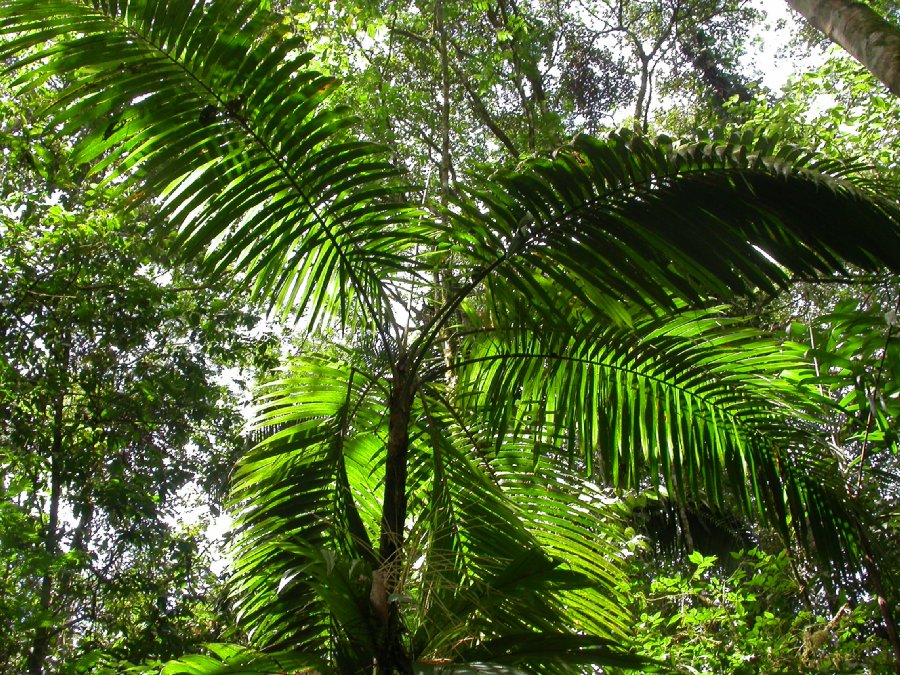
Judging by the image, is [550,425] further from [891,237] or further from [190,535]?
[190,535]

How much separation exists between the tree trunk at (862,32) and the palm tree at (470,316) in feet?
4.56

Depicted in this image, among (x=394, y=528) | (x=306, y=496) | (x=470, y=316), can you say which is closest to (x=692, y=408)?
(x=470, y=316)

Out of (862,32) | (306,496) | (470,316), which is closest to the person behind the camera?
(306,496)

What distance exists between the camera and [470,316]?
2.69 meters

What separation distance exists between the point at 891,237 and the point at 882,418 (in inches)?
35.8

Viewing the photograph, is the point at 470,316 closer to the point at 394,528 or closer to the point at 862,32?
the point at 394,528

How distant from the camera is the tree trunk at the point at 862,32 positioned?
3.17 meters

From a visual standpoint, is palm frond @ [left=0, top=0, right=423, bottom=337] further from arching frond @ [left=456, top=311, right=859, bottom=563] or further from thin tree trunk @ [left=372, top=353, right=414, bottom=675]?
arching frond @ [left=456, top=311, right=859, bottom=563]

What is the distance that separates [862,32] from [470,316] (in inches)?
92.1

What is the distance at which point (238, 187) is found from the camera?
2107 mm

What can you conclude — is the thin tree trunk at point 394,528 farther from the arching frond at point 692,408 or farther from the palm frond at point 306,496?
the arching frond at point 692,408

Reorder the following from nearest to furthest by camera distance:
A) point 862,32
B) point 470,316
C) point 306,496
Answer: point 306,496
point 470,316
point 862,32

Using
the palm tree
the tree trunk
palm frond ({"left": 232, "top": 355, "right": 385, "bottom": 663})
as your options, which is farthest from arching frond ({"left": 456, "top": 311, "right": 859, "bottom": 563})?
the tree trunk

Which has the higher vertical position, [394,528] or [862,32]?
[862,32]
